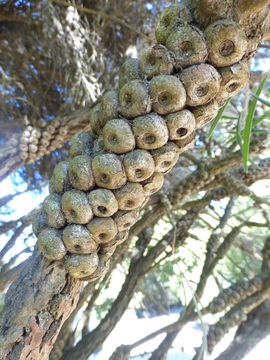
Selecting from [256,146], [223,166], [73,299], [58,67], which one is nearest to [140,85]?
[73,299]

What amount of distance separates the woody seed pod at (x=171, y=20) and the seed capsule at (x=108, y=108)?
0.09 meters

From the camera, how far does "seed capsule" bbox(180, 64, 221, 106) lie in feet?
1.38

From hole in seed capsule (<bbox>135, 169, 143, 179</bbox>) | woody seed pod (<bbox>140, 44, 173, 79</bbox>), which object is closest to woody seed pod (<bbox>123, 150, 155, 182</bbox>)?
hole in seed capsule (<bbox>135, 169, 143, 179</bbox>)

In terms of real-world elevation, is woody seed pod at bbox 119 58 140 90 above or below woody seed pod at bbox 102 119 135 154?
above

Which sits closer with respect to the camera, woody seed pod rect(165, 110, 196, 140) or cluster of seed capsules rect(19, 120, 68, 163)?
woody seed pod rect(165, 110, 196, 140)

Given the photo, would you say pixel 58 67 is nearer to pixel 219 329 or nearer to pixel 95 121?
pixel 95 121

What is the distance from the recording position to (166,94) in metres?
0.43

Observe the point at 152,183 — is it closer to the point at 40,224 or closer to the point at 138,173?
the point at 138,173

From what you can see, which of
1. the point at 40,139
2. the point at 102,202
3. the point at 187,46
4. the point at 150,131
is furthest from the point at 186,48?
the point at 40,139

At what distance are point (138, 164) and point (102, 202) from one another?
0.22 ft

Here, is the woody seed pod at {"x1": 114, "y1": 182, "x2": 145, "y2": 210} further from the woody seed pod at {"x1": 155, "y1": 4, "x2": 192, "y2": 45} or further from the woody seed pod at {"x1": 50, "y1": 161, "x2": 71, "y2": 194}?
the woody seed pod at {"x1": 155, "y1": 4, "x2": 192, "y2": 45}

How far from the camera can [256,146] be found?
112cm

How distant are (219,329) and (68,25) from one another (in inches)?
49.0

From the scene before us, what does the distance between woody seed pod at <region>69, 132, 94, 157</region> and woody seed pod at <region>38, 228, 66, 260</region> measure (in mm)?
111
